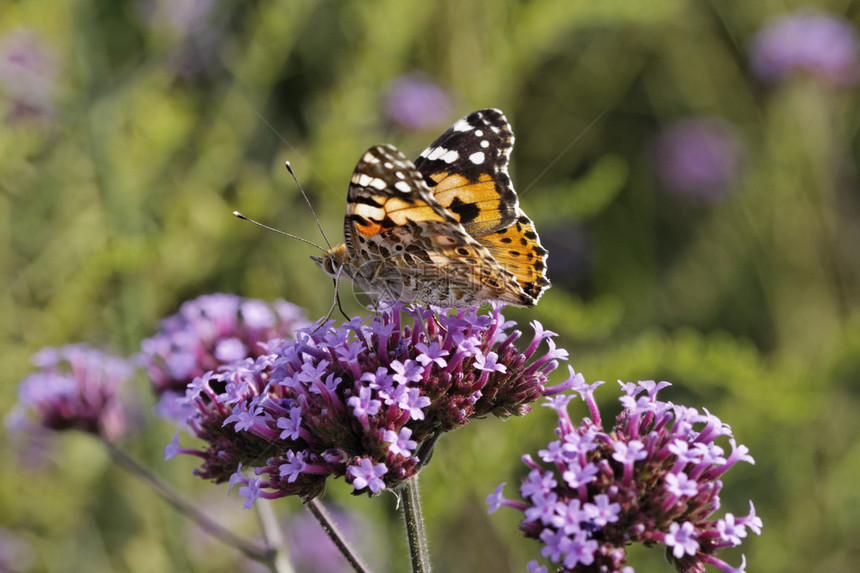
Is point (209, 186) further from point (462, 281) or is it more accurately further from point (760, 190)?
point (760, 190)

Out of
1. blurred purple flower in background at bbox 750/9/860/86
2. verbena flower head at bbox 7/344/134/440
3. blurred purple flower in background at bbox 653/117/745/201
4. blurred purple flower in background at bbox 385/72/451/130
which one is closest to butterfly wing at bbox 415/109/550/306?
verbena flower head at bbox 7/344/134/440

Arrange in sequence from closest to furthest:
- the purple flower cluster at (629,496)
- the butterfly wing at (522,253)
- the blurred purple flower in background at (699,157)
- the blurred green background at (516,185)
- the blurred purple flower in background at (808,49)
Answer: the purple flower cluster at (629,496) < the butterfly wing at (522,253) < the blurred green background at (516,185) < the blurred purple flower in background at (808,49) < the blurred purple flower in background at (699,157)

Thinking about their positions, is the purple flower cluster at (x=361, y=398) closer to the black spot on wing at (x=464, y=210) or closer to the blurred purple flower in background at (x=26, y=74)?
the black spot on wing at (x=464, y=210)

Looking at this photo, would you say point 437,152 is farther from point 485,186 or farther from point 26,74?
point 26,74

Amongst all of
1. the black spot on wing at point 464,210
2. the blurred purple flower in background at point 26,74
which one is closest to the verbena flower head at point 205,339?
the black spot on wing at point 464,210

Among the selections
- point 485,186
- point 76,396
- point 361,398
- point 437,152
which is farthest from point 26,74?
point 361,398

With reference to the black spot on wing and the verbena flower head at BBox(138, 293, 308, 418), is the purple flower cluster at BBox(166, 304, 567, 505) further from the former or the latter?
the verbena flower head at BBox(138, 293, 308, 418)

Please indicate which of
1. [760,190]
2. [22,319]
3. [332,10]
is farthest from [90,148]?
[760,190]
